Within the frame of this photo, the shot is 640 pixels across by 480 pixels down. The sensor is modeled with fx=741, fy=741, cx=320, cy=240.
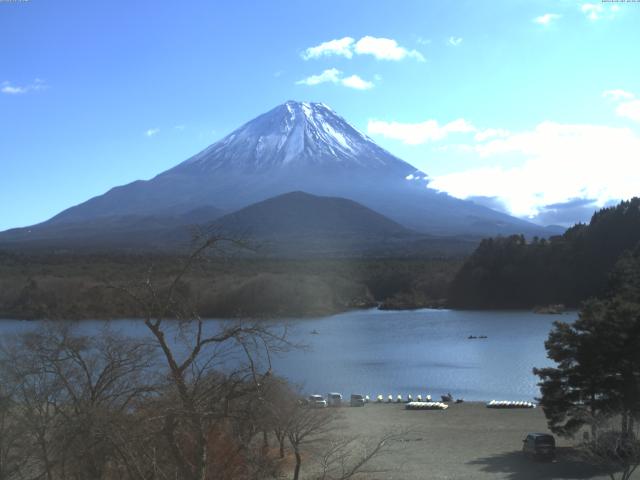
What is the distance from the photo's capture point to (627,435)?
8.73 metres

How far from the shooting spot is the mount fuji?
94625 mm

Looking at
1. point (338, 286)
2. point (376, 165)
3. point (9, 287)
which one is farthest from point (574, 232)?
point (376, 165)

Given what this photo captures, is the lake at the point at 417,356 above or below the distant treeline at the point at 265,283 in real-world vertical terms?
below

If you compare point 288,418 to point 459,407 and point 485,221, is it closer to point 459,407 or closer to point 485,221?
point 459,407

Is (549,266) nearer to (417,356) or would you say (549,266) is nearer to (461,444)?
(417,356)

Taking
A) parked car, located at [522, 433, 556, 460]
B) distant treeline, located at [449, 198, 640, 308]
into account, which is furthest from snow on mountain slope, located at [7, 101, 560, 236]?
parked car, located at [522, 433, 556, 460]

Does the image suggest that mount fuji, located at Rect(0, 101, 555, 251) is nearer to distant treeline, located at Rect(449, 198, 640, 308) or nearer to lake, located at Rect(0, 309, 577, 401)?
distant treeline, located at Rect(449, 198, 640, 308)

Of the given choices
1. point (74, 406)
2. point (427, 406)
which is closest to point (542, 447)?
point (427, 406)

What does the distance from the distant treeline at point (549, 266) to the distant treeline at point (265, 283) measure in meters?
3.63

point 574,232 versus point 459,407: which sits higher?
point 574,232

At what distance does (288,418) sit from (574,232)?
4433 cm

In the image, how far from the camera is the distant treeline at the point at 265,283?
31.2 meters

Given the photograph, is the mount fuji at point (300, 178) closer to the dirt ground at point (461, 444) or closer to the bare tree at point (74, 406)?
the dirt ground at point (461, 444)

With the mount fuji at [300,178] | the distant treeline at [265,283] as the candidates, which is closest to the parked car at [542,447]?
the distant treeline at [265,283]
